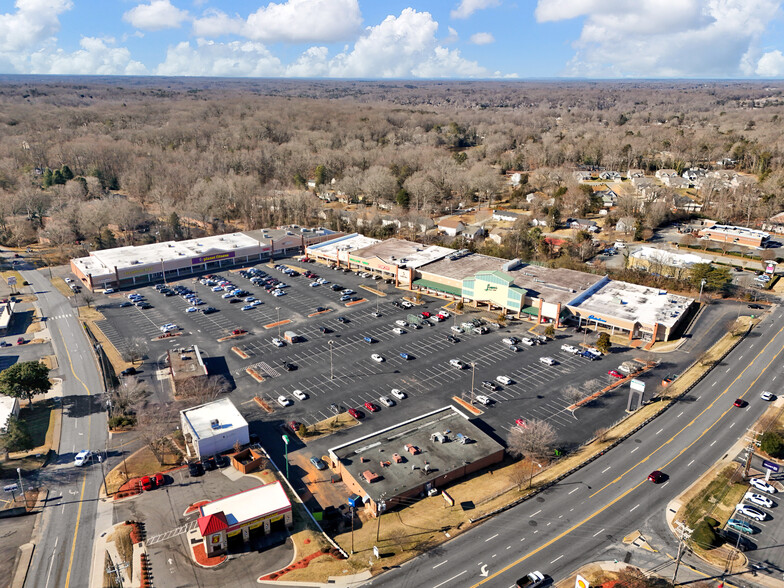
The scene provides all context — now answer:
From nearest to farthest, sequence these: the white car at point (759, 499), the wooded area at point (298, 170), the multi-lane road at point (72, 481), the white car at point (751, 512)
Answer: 1. the multi-lane road at point (72, 481)
2. the white car at point (751, 512)
3. the white car at point (759, 499)
4. the wooded area at point (298, 170)

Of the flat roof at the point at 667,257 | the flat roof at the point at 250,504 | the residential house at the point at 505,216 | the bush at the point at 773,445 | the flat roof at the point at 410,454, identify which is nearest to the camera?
the flat roof at the point at 250,504

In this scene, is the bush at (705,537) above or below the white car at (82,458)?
above

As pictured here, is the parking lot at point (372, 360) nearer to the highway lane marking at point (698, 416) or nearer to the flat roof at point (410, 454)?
the flat roof at point (410, 454)

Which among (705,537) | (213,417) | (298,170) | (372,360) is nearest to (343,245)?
(372,360)

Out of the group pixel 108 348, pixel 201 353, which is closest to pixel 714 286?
pixel 201 353

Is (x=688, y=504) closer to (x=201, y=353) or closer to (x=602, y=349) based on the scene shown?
(x=602, y=349)

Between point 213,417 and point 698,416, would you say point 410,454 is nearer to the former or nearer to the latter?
point 213,417

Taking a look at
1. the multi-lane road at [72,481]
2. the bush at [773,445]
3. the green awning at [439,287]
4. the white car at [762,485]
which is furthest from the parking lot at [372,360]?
the white car at [762,485]
